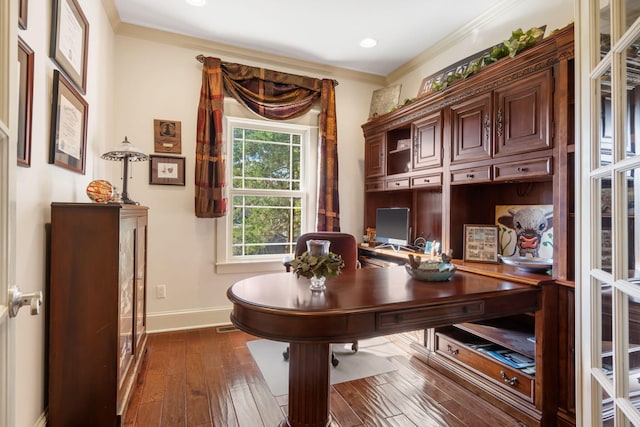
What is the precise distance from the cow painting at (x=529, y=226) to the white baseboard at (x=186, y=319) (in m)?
2.72

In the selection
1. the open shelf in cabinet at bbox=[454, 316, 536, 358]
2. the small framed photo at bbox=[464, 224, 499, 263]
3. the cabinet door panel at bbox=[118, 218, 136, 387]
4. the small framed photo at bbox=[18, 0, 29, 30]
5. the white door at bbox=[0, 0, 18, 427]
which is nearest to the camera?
the white door at bbox=[0, 0, 18, 427]

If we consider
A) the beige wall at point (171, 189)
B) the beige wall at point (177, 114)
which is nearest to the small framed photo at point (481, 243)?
the beige wall at point (177, 114)

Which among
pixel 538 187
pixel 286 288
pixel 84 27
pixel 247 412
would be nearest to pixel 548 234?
pixel 538 187

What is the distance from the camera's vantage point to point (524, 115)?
2.00 metres

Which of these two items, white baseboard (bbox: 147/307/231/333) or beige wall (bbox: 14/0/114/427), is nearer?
beige wall (bbox: 14/0/114/427)

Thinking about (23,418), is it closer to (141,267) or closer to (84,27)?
(141,267)

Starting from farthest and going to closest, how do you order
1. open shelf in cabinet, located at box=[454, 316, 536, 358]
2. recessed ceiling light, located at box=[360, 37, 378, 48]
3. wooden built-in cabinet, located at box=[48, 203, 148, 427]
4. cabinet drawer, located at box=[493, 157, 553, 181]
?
1. recessed ceiling light, located at box=[360, 37, 378, 48]
2. open shelf in cabinet, located at box=[454, 316, 536, 358]
3. cabinet drawer, located at box=[493, 157, 553, 181]
4. wooden built-in cabinet, located at box=[48, 203, 148, 427]

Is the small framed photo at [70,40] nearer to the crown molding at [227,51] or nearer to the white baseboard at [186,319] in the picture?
the crown molding at [227,51]

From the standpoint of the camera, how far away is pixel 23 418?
1393 mm

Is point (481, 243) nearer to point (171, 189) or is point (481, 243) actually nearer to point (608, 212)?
point (608, 212)

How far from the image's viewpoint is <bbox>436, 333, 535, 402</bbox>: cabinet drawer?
1840 mm

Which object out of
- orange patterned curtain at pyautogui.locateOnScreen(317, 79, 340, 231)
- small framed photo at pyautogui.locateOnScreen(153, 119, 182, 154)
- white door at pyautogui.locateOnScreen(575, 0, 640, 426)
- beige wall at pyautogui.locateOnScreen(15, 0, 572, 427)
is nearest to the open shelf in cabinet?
white door at pyautogui.locateOnScreen(575, 0, 640, 426)

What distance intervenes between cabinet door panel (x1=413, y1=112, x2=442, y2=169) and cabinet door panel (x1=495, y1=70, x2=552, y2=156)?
1.81 ft

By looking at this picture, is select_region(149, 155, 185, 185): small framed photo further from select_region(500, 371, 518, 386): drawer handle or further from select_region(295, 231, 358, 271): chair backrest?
select_region(500, 371, 518, 386): drawer handle
